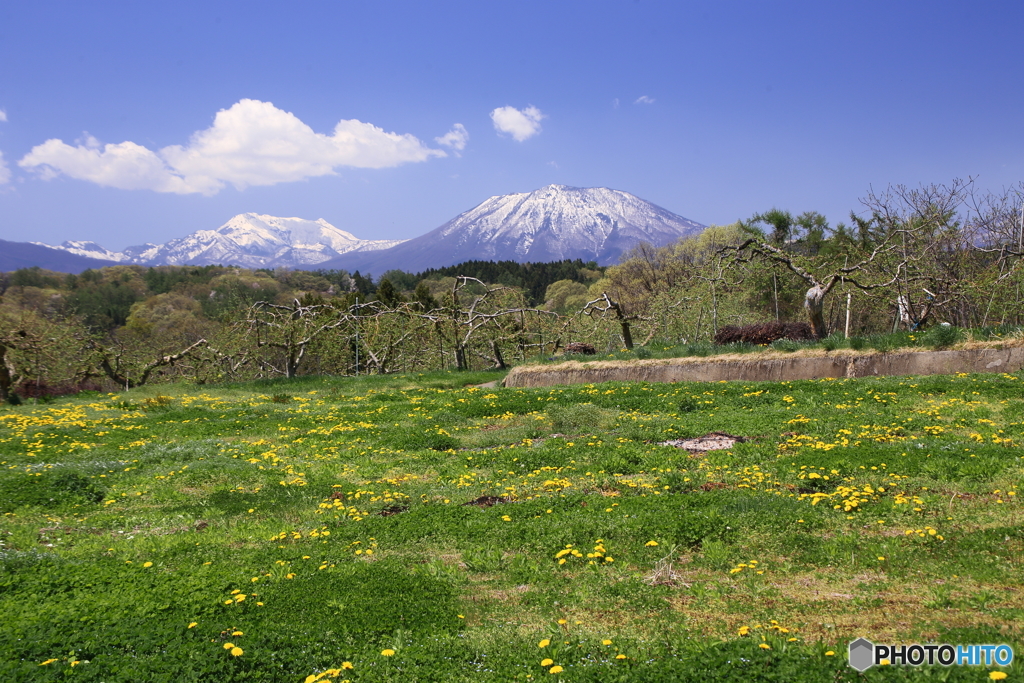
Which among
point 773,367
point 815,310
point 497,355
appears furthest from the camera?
point 497,355

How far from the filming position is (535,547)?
6.95 m

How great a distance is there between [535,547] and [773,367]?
1286cm

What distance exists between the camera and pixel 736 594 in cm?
550

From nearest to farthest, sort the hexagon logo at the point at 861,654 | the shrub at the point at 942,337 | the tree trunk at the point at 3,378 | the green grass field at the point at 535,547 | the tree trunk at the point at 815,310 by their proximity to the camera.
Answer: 1. the hexagon logo at the point at 861,654
2. the green grass field at the point at 535,547
3. the shrub at the point at 942,337
4. the tree trunk at the point at 815,310
5. the tree trunk at the point at 3,378

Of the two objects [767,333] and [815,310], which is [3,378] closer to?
[767,333]

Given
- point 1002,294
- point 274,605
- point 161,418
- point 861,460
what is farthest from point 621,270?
point 274,605

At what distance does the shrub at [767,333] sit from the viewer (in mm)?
20000

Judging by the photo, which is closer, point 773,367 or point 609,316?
point 773,367

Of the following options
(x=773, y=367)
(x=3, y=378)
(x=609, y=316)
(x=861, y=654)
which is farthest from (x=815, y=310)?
(x=3, y=378)

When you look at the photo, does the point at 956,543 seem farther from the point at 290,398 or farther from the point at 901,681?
the point at 290,398

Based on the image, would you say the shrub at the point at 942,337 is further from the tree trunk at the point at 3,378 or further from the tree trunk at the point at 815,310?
the tree trunk at the point at 3,378

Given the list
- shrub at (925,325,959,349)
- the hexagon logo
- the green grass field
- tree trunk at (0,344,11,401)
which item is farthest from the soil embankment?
tree trunk at (0,344,11,401)

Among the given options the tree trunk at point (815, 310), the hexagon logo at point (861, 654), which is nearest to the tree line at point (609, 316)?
the tree trunk at point (815, 310)

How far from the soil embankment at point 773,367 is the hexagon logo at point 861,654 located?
44.6 feet
